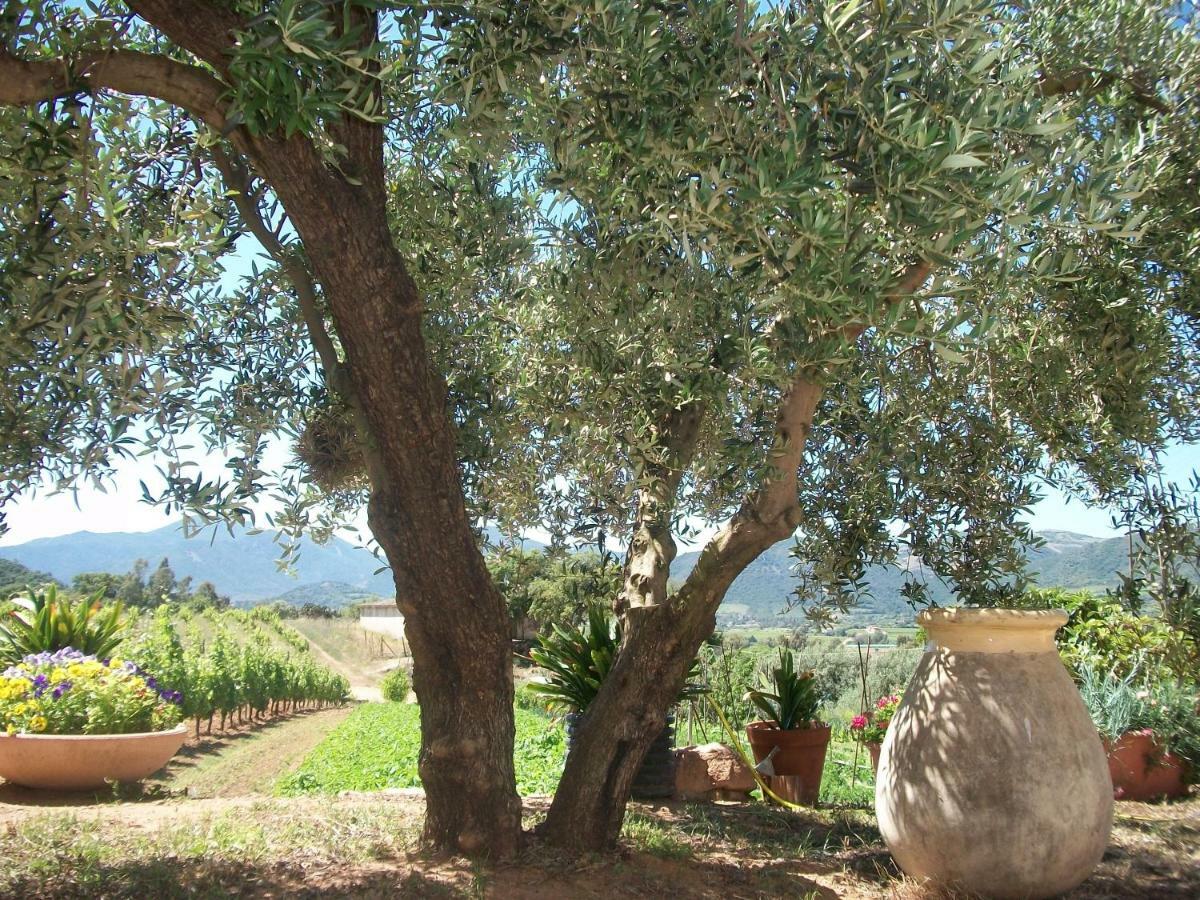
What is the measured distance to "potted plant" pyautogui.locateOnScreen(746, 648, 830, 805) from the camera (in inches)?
315

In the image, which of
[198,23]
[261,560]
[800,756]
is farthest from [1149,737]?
[261,560]

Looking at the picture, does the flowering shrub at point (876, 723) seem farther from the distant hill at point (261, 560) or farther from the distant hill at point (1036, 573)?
the distant hill at point (261, 560)

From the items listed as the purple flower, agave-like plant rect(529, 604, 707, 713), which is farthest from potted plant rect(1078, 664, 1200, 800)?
the purple flower

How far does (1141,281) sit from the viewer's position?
485 centimetres

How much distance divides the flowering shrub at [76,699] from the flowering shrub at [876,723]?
275 inches

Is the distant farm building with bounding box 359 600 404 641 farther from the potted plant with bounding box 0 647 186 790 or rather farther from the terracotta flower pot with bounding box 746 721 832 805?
the terracotta flower pot with bounding box 746 721 832 805

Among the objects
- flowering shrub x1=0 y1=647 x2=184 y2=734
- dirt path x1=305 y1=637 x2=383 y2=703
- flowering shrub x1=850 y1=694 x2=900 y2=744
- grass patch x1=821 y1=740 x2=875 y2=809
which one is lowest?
dirt path x1=305 y1=637 x2=383 y2=703

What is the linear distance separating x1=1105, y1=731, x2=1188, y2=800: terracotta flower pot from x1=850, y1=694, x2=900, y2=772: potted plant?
189 cm

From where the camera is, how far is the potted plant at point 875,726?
8.78 meters

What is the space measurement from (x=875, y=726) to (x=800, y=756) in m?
1.54

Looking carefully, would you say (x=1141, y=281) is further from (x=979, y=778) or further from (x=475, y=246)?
(x=475, y=246)

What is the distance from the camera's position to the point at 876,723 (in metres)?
9.16

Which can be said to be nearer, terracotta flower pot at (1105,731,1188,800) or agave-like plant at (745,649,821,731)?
terracotta flower pot at (1105,731,1188,800)

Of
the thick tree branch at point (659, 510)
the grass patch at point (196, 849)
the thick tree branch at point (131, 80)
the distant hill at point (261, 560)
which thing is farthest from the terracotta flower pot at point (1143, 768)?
the thick tree branch at point (131, 80)
